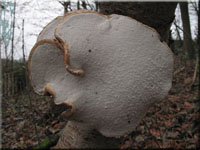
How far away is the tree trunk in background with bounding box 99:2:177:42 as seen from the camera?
2.94 feet

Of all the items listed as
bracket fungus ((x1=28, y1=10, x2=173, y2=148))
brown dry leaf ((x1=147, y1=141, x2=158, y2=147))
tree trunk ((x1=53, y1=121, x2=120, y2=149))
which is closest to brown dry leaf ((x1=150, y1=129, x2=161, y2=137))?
brown dry leaf ((x1=147, y1=141, x2=158, y2=147))

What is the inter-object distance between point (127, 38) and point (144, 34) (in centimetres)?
9

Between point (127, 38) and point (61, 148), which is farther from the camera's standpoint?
point (61, 148)

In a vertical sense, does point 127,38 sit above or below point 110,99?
above

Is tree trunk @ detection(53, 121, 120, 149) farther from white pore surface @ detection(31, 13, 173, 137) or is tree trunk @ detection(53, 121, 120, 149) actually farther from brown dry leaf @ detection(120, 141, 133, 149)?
brown dry leaf @ detection(120, 141, 133, 149)

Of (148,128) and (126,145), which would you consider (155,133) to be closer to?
(148,128)

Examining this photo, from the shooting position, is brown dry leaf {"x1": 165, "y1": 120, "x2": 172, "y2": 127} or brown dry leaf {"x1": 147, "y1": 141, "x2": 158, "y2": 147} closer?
brown dry leaf {"x1": 147, "y1": 141, "x2": 158, "y2": 147}

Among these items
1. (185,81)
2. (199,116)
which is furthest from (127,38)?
(185,81)

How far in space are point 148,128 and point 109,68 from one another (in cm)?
187

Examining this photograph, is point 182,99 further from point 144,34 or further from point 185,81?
point 144,34

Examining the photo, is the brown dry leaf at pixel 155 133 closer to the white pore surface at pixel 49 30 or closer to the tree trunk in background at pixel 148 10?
the tree trunk in background at pixel 148 10

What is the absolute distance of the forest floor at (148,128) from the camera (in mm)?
2111

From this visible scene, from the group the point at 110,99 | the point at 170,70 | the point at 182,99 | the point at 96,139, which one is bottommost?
the point at 182,99

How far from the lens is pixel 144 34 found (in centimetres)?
80
